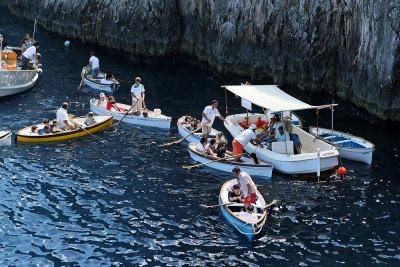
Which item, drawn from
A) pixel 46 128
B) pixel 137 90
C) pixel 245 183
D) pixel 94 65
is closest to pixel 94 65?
pixel 94 65

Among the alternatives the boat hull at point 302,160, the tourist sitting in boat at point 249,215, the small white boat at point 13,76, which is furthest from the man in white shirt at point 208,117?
the small white boat at point 13,76

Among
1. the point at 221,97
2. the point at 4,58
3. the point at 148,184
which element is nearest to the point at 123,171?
the point at 148,184

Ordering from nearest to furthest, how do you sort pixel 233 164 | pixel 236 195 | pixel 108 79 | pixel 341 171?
pixel 236 195
pixel 341 171
pixel 233 164
pixel 108 79

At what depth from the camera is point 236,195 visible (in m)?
28.6

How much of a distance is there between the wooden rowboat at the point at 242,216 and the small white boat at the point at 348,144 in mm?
8208

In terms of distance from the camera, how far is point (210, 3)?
167 ft

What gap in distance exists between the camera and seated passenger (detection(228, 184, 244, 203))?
28.1 metres

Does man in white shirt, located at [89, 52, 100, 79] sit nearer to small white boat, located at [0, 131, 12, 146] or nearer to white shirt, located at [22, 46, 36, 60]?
white shirt, located at [22, 46, 36, 60]

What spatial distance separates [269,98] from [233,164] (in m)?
5.34

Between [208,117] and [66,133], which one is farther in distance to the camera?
[208,117]

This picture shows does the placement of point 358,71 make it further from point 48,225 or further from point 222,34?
point 48,225

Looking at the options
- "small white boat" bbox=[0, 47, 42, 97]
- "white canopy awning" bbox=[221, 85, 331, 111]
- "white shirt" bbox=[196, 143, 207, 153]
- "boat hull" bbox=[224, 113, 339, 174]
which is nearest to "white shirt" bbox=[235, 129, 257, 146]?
"boat hull" bbox=[224, 113, 339, 174]

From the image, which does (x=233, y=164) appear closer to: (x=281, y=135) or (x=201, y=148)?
(x=201, y=148)

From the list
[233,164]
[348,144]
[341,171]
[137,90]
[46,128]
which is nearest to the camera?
[341,171]
